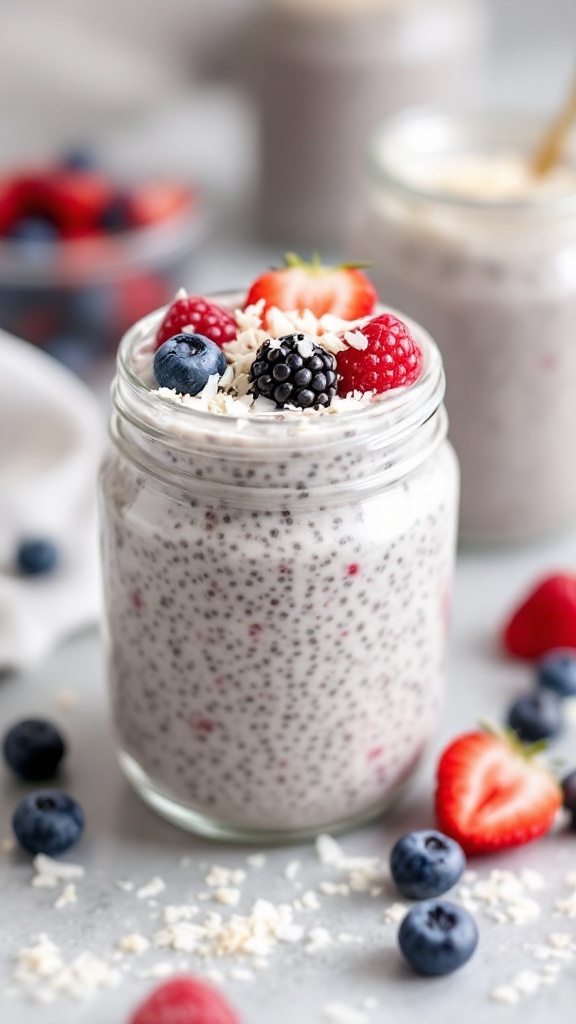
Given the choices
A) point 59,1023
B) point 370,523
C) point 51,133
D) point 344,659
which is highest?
point 370,523

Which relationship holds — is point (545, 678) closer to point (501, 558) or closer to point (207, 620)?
point (501, 558)

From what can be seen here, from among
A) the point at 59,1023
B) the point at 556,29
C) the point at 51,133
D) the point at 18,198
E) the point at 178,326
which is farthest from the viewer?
the point at 556,29

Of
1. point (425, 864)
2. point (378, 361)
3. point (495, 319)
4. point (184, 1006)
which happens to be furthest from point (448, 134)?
point (184, 1006)

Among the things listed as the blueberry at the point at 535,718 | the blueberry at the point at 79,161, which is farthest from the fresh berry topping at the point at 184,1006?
the blueberry at the point at 79,161

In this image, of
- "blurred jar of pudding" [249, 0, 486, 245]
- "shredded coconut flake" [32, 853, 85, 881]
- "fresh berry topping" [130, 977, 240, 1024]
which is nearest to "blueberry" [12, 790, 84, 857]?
"shredded coconut flake" [32, 853, 85, 881]

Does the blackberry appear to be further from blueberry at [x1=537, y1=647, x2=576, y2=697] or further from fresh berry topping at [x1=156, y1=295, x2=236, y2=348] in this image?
blueberry at [x1=537, y1=647, x2=576, y2=697]

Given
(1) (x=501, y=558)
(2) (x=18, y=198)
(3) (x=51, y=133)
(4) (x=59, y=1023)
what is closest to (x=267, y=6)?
(2) (x=18, y=198)
